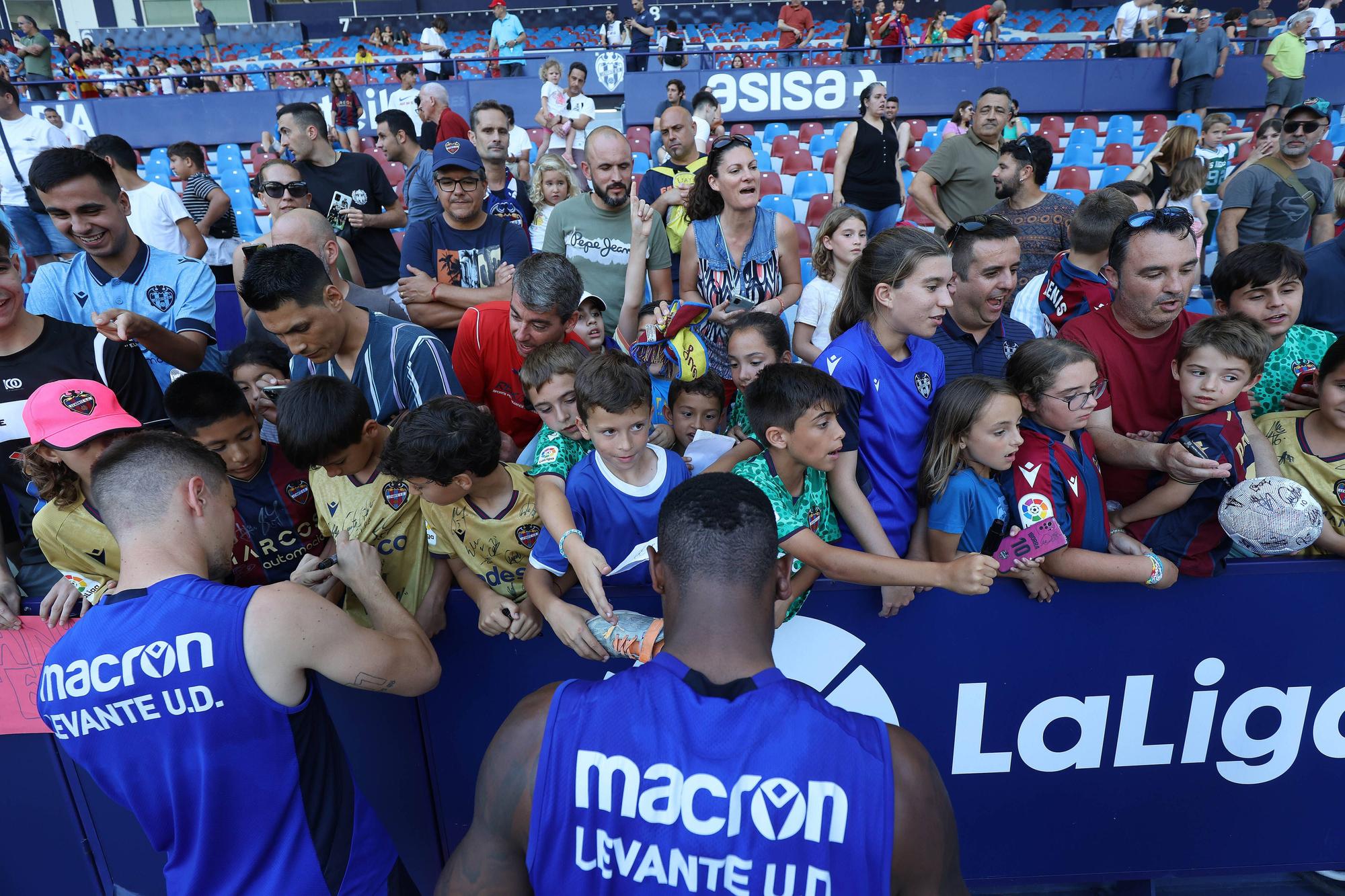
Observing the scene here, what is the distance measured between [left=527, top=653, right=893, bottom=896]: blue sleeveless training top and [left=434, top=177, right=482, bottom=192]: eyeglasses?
10.9 feet

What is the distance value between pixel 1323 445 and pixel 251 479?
3.68 meters

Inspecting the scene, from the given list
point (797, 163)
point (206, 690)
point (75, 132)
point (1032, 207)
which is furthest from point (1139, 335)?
point (75, 132)

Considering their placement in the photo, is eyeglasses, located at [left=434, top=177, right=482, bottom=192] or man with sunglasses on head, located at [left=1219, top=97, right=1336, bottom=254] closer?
eyeglasses, located at [left=434, top=177, right=482, bottom=192]

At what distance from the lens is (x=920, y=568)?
221 cm

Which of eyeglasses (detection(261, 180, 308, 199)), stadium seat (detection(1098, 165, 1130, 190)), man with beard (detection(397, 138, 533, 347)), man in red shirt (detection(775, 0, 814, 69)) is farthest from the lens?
man in red shirt (detection(775, 0, 814, 69))

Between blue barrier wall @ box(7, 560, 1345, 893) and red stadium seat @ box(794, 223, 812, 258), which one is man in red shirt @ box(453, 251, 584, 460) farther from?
red stadium seat @ box(794, 223, 812, 258)

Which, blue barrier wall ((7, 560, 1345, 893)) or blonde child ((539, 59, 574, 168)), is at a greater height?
blonde child ((539, 59, 574, 168))

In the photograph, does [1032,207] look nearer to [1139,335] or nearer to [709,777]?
[1139,335]

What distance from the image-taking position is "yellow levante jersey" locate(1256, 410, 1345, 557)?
8.45 ft

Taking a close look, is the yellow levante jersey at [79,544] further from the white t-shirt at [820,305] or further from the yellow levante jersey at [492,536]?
the white t-shirt at [820,305]

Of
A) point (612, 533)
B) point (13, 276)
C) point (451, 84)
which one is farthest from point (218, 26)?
point (612, 533)

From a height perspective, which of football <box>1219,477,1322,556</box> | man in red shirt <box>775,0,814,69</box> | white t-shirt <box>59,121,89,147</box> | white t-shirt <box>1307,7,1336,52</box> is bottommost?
football <box>1219,477,1322,556</box>

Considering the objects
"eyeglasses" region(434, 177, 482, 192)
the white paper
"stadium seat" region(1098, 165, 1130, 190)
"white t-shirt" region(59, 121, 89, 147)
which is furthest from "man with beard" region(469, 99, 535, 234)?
"white t-shirt" region(59, 121, 89, 147)

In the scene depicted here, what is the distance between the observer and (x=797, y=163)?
459 inches
